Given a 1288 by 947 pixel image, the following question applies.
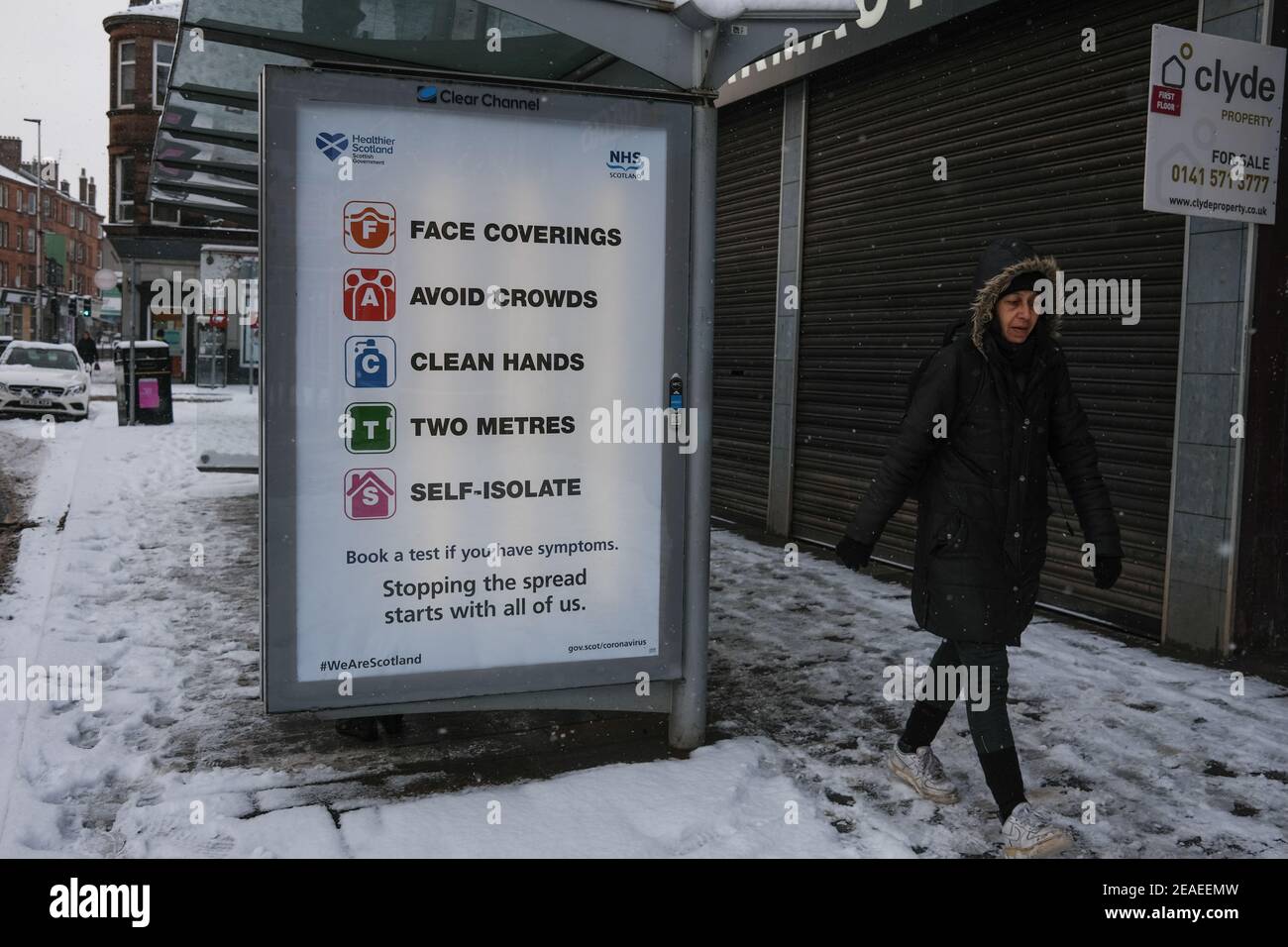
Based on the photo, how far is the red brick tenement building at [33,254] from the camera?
78375 mm

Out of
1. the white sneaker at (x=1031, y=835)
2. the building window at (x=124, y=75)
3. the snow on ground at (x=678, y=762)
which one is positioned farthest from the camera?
the building window at (x=124, y=75)

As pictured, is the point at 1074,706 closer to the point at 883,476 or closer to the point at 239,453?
the point at 883,476

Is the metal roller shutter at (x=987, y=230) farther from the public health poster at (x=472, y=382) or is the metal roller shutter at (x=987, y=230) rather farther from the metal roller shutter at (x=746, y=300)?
the public health poster at (x=472, y=382)

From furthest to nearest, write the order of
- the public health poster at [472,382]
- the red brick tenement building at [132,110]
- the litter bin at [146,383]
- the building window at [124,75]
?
1. the building window at [124,75]
2. the red brick tenement building at [132,110]
3. the litter bin at [146,383]
4. the public health poster at [472,382]

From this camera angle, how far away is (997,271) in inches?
155

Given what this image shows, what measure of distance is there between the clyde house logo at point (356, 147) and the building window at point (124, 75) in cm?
4036

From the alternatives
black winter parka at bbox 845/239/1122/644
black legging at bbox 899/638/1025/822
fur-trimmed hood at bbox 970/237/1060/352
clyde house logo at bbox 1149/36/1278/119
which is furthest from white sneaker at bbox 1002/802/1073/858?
clyde house logo at bbox 1149/36/1278/119

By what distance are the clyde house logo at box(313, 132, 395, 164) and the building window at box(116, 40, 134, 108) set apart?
1589 inches

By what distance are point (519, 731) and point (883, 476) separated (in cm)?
207

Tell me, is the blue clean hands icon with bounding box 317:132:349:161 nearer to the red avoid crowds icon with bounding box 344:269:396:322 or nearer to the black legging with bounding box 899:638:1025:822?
the red avoid crowds icon with bounding box 344:269:396:322

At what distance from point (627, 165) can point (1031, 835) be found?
2908 millimetres

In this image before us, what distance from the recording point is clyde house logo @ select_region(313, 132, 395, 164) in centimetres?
418

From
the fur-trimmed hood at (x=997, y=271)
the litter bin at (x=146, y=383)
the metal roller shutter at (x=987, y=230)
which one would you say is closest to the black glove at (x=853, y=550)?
the fur-trimmed hood at (x=997, y=271)
